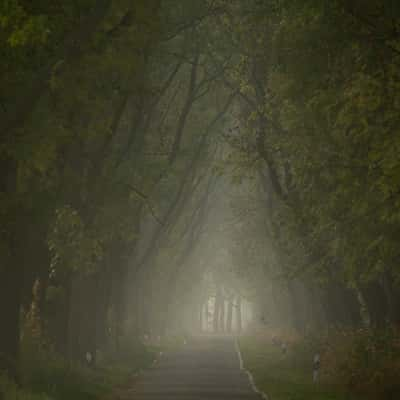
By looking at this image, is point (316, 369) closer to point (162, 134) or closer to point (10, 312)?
point (10, 312)

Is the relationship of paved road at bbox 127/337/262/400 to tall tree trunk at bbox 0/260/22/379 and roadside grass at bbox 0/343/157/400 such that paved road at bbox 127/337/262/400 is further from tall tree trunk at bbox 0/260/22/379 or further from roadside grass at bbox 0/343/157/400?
tall tree trunk at bbox 0/260/22/379

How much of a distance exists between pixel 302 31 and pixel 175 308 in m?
69.7

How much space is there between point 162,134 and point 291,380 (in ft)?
33.7

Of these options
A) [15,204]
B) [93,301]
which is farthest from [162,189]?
[15,204]

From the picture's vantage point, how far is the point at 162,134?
3206 cm

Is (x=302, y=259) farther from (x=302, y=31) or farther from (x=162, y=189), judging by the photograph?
(x=302, y=31)

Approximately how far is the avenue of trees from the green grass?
90.8 inches

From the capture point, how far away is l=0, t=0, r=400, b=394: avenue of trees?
1527cm

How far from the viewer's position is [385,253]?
18266mm

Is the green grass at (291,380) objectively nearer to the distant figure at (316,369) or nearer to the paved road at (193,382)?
the distant figure at (316,369)

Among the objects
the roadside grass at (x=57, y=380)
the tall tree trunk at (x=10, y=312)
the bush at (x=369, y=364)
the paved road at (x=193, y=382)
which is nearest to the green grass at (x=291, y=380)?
the bush at (x=369, y=364)

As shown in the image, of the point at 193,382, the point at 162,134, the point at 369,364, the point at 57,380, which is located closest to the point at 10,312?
the point at 57,380

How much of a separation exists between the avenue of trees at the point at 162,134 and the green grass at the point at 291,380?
2.31 metres

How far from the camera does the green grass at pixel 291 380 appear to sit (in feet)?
68.0
